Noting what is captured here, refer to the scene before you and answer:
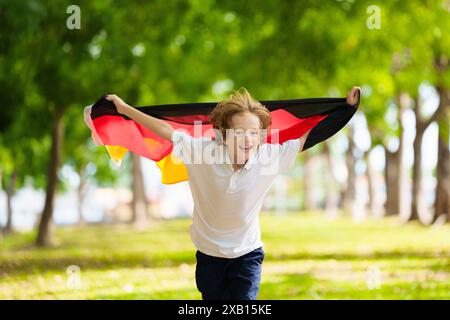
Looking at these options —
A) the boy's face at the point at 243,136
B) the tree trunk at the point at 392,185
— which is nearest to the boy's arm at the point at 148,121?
the boy's face at the point at 243,136

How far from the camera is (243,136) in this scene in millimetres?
4805

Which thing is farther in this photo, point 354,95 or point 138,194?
point 138,194

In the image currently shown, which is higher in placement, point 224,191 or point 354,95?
point 354,95

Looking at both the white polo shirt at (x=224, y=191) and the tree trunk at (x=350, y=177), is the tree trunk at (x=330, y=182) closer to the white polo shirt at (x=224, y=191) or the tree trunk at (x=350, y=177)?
the tree trunk at (x=350, y=177)

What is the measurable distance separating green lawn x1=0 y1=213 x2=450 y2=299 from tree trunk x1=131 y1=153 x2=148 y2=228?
12051 mm

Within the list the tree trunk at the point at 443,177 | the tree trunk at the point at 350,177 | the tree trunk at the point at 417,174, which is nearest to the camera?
the tree trunk at the point at 443,177

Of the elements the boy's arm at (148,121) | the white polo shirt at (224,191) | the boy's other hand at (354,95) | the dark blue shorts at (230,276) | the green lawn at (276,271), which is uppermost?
the boy's other hand at (354,95)

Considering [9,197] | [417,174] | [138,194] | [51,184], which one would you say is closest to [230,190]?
[51,184]

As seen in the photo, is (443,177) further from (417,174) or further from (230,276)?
(230,276)

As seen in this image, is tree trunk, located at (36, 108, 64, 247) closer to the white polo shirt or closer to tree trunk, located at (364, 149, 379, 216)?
the white polo shirt

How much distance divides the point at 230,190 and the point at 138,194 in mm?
28023

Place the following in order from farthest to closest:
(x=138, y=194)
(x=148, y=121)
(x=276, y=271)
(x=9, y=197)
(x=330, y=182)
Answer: (x=330, y=182), (x=9, y=197), (x=138, y=194), (x=276, y=271), (x=148, y=121)

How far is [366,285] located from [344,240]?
1052 cm

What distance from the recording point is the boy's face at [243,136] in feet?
15.7
